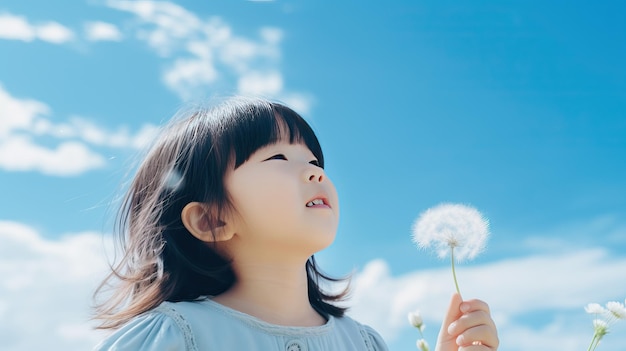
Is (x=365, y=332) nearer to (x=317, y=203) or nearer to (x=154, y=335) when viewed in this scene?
(x=317, y=203)

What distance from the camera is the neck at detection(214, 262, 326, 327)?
8.11ft

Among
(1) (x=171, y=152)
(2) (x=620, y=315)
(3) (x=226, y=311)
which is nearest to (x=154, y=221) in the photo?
(1) (x=171, y=152)

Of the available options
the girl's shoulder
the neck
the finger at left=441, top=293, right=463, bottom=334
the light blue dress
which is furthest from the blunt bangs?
the finger at left=441, top=293, right=463, bottom=334

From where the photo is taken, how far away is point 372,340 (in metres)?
2.83

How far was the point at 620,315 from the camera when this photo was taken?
8.20 ft

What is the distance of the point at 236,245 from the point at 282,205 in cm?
26

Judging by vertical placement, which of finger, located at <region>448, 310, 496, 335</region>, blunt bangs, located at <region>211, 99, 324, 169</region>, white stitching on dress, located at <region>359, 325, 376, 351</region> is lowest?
finger, located at <region>448, 310, 496, 335</region>

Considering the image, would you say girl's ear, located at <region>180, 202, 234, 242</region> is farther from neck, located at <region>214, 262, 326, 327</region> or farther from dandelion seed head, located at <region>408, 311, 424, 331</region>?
dandelion seed head, located at <region>408, 311, 424, 331</region>

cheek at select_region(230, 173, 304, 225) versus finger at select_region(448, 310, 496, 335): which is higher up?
cheek at select_region(230, 173, 304, 225)

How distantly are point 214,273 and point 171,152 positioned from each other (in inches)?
20.2

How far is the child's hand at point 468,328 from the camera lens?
2365 millimetres

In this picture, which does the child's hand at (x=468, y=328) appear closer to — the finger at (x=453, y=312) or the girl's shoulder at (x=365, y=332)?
the finger at (x=453, y=312)

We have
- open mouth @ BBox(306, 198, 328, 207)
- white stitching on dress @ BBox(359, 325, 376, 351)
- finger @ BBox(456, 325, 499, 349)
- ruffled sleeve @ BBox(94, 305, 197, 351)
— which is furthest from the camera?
white stitching on dress @ BBox(359, 325, 376, 351)

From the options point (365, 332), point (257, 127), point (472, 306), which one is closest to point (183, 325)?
point (257, 127)
